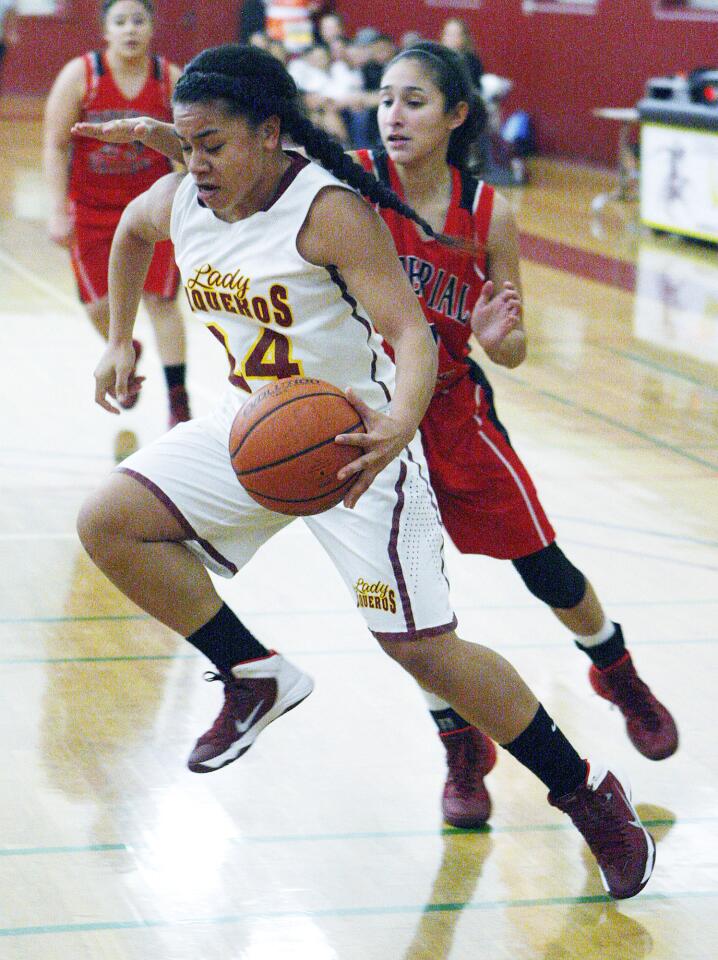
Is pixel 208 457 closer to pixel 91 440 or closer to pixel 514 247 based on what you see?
pixel 514 247

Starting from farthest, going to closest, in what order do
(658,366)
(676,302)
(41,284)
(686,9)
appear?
(686,9), (676,302), (41,284), (658,366)

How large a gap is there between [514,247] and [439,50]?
1.53 ft

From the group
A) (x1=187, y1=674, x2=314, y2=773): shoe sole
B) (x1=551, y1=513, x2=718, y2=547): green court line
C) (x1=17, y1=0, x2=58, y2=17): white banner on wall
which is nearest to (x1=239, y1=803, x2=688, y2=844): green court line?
(x1=187, y1=674, x2=314, y2=773): shoe sole

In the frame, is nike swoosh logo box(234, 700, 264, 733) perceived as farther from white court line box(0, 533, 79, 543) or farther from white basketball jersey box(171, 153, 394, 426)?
white court line box(0, 533, 79, 543)

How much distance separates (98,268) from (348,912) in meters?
3.59

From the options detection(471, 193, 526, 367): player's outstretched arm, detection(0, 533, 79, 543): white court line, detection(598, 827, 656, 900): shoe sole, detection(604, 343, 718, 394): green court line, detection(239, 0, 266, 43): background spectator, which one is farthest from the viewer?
detection(239, 0, 266, 43): background spectator

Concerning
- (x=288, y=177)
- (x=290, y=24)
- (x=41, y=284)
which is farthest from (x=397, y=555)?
(x=290, y=24)

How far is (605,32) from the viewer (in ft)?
47.5

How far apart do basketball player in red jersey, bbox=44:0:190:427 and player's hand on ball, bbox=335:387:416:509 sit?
10.5 ft

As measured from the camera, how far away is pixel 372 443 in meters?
2.46

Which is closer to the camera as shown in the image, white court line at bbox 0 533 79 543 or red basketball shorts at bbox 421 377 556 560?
red basketball shorts at bbox 421 377 556 560

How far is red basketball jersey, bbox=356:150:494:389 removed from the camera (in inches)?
124

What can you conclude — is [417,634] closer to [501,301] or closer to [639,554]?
[501,301]

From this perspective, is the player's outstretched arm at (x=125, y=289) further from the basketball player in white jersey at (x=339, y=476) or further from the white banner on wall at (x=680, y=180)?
the white banner on wall at (x=680, y=180)
